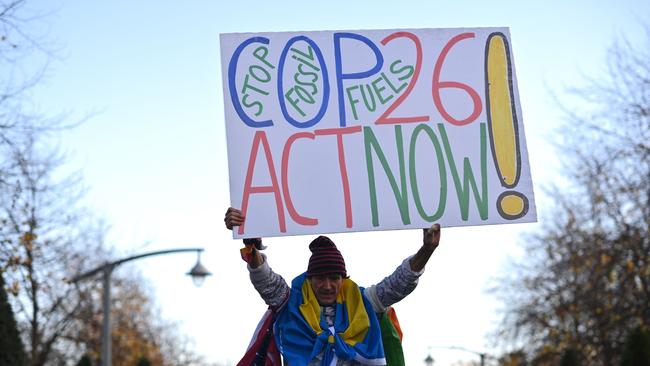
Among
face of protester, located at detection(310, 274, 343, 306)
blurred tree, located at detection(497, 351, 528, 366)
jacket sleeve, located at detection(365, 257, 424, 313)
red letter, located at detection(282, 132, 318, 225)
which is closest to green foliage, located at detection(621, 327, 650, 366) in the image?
blurred tree, located at detection(497, 351, 528, 366)

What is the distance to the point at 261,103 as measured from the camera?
613cm

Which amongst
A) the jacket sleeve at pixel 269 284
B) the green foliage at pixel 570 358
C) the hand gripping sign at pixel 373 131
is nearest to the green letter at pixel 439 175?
the hand gripping sign at pixel 373 131

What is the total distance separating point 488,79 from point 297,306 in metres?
1.87

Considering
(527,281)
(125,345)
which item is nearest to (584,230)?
(527,281)

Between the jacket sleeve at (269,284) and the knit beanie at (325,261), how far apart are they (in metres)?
0.18

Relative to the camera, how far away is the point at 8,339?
41.2ft

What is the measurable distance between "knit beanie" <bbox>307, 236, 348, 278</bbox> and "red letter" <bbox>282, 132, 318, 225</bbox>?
17 cm

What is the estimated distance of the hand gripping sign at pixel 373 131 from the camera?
5.95 m

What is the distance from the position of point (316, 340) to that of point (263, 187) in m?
0.93

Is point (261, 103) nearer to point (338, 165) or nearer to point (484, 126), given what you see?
point (338, 165)

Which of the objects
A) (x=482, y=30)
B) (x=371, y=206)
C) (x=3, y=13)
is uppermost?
(x=3, y=13)

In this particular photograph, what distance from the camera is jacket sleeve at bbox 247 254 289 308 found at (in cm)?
577

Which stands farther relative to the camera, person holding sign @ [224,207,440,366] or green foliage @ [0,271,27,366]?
green foliage @ [0,271,27,366]

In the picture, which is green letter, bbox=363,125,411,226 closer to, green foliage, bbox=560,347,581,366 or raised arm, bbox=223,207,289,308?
raised arm, bbox=223,207,289,308
